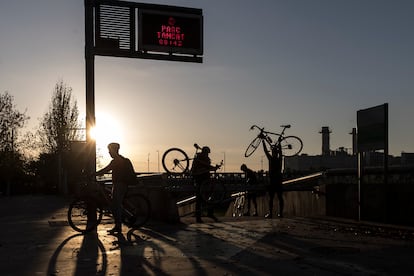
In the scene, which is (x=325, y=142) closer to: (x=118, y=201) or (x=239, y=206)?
(x=239, y=206)

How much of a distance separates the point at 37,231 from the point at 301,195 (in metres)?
8.65

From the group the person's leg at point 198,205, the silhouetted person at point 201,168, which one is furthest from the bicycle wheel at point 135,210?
the silhouetted person at point 201,168

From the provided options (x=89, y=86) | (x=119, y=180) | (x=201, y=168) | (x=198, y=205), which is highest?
(x=89, y=86)

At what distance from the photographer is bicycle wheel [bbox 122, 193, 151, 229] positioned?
12.1 meters

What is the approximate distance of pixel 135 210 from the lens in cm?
1216

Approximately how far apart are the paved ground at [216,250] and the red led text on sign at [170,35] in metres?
5.48

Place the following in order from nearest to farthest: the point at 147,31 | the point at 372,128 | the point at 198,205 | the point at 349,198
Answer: the point at 372,128
the point at 198,205
the point at 349,198
the point at 147,31

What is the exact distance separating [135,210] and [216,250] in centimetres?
360

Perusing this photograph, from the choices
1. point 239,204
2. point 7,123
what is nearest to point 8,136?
point 7,123

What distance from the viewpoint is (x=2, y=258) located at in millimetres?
8484

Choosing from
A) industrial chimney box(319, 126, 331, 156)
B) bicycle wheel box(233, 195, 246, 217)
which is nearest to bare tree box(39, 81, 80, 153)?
bicycle wheel box(233, 195, 246, 217)

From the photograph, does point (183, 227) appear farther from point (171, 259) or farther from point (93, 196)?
point (171, 259)

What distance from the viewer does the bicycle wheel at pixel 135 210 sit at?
39.6 feet

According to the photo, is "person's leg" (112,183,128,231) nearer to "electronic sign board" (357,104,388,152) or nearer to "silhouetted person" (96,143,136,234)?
"silhouetted person" (96,143,136,234)
